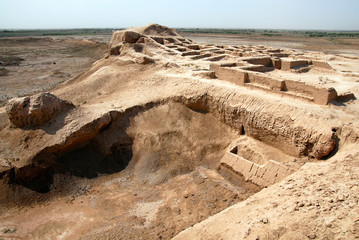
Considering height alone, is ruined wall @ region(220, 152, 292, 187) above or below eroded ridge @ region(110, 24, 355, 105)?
below

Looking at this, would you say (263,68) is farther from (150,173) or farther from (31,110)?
(31,110)

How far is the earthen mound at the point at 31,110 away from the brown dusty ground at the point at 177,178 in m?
0.33

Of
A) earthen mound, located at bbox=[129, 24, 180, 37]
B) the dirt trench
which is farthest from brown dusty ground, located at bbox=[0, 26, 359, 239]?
earthen mound, located at bbox=[129, 24, 180, 37]

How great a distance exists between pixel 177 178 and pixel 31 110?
5.48 m

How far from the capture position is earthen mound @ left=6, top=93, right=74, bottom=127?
8.98m

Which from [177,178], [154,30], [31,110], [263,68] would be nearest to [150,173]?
[177,178]

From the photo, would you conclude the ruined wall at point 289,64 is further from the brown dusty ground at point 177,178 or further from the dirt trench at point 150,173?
the dirt trench at point 150,173

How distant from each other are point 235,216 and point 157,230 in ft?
7.83

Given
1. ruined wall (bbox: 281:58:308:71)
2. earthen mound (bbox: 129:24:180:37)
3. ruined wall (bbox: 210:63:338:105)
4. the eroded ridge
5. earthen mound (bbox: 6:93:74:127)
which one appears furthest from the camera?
earthen mound (bbox: 129:24:180:37)

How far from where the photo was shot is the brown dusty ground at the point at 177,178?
4758mm

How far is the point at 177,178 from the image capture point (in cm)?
888

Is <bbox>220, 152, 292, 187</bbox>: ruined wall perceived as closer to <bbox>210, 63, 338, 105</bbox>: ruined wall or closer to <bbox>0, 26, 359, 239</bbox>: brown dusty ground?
<bbox>0, 26, 359, 239</bbox>: brown dusty ground

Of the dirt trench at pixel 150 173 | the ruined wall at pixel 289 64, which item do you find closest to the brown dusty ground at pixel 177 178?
the dirt trench at pixel 150 173

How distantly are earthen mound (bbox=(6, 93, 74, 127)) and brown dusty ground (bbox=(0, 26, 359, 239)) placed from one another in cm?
33
